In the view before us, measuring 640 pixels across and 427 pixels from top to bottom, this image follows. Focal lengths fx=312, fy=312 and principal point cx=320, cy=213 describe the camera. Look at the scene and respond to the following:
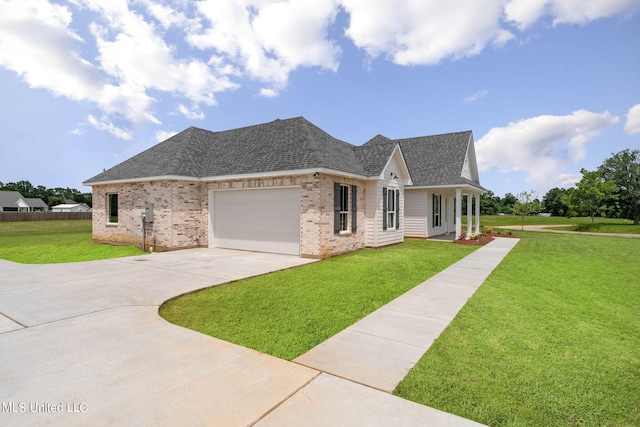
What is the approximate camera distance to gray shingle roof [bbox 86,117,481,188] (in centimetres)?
1221

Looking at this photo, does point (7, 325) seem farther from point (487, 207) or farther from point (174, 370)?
point (487, 207)

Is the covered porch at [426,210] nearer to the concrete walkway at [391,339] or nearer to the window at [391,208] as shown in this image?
the window at [391,208]

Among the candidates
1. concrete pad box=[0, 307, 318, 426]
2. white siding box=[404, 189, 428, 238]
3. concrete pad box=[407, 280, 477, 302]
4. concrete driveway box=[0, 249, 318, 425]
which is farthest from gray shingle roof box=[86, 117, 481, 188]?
concrete pad box=[0, 307, 318, 426]

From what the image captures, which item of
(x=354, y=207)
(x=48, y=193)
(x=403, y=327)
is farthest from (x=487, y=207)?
(x=48, y=193)

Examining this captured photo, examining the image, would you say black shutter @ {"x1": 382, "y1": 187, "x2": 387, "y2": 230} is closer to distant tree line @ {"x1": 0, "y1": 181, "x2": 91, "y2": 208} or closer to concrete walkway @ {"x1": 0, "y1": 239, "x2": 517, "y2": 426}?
concrete walkway @ {"x1": 0, "y1": 239, "x2": 517, "y2": 426}

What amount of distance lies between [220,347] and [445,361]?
2.75m

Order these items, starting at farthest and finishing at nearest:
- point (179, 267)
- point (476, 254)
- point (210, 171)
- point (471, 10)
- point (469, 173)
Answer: point (469, 173), point (210, 171), point (476, 254), point (471, 10), point (179, 267)

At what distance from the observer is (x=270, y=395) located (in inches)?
115

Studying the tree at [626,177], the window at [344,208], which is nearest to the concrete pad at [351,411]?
the window at [344,208]

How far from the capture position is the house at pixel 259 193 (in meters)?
11.6

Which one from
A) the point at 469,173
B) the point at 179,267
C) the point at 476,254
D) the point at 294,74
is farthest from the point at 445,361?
the point at 469,173

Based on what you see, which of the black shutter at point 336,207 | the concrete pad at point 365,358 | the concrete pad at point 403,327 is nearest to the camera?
the concrete pad at point 365,358

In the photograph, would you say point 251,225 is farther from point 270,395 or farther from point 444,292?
point 270,395

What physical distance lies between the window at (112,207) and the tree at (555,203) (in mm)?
74910
